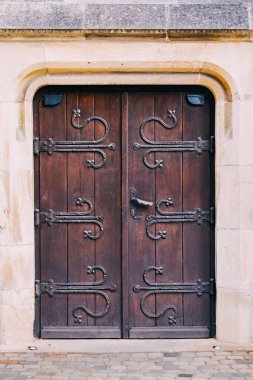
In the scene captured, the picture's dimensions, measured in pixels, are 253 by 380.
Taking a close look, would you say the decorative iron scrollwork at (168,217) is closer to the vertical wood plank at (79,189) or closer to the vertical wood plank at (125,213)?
the vertical wood plank at (125,213)

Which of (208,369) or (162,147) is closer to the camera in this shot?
(208,369)

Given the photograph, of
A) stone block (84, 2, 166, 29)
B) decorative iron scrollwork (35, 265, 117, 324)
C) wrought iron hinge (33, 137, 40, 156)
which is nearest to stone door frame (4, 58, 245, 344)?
wrought iron hinge (33, 137, 40, 156)

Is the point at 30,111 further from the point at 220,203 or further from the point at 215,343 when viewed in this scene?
the point at 215,343

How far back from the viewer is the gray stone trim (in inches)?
250

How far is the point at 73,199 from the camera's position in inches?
266

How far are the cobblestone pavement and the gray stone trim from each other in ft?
8.70

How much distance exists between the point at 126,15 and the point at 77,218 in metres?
1.77

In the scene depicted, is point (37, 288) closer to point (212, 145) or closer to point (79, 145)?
point (79, 145)

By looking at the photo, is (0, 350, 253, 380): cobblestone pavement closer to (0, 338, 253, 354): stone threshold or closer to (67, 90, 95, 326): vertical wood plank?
(0, 338, 253, 354): stone threshold

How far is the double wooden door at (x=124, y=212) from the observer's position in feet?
22.1

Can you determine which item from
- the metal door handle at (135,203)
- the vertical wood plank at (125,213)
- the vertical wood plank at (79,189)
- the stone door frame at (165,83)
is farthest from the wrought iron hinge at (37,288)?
the metal door handle at (135,203)

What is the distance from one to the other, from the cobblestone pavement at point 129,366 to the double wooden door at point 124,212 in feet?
1.56

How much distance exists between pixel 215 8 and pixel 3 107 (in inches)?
75.8

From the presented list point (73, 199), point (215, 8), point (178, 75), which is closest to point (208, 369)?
point (73, 199)
